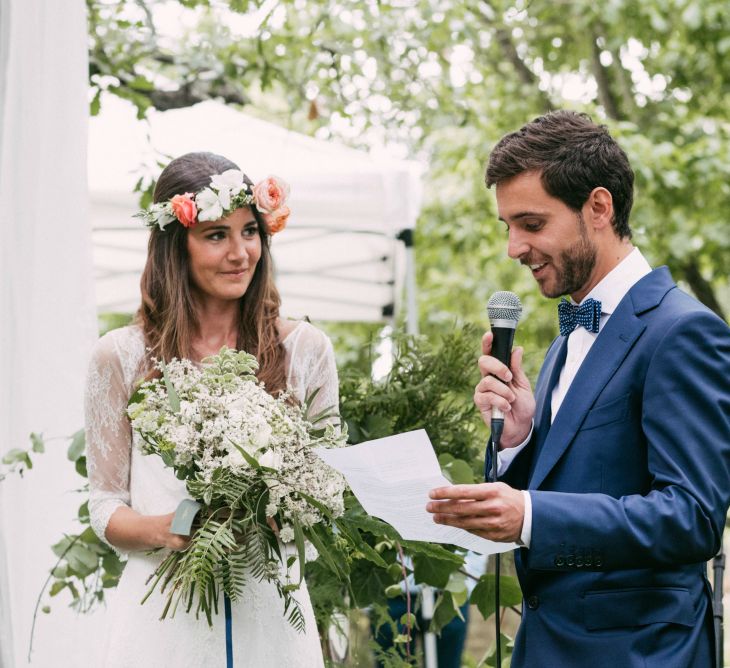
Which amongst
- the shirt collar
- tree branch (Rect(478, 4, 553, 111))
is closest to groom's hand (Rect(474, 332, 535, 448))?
the shirt collar

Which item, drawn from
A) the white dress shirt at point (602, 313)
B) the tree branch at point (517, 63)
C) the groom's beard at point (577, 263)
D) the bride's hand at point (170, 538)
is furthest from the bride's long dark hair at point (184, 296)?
the tree branch at point (517, 63)

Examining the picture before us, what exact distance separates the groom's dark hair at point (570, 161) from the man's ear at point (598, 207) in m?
0.01

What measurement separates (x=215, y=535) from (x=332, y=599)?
132 centimetres

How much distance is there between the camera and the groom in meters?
1.88

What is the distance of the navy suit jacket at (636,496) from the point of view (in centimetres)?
187

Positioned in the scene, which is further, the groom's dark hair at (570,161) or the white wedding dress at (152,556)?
the white wedding dress at (152,556)

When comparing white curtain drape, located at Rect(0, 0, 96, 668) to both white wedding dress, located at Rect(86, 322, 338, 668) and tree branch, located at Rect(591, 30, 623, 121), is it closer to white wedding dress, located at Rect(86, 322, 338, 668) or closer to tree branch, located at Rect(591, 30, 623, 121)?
white wedding dress, located at Rect(86, 322, 338, 668)

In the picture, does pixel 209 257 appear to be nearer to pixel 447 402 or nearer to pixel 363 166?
pixel 447 402

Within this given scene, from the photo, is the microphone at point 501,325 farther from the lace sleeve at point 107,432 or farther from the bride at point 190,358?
the lace sleeve at point 107,432

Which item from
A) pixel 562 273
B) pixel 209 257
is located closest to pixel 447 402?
pixel 209 257

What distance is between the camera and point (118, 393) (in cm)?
268

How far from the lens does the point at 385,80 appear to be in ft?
25.7

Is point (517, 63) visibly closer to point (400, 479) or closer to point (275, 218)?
point (275, 218)

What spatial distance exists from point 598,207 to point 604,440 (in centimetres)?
49
